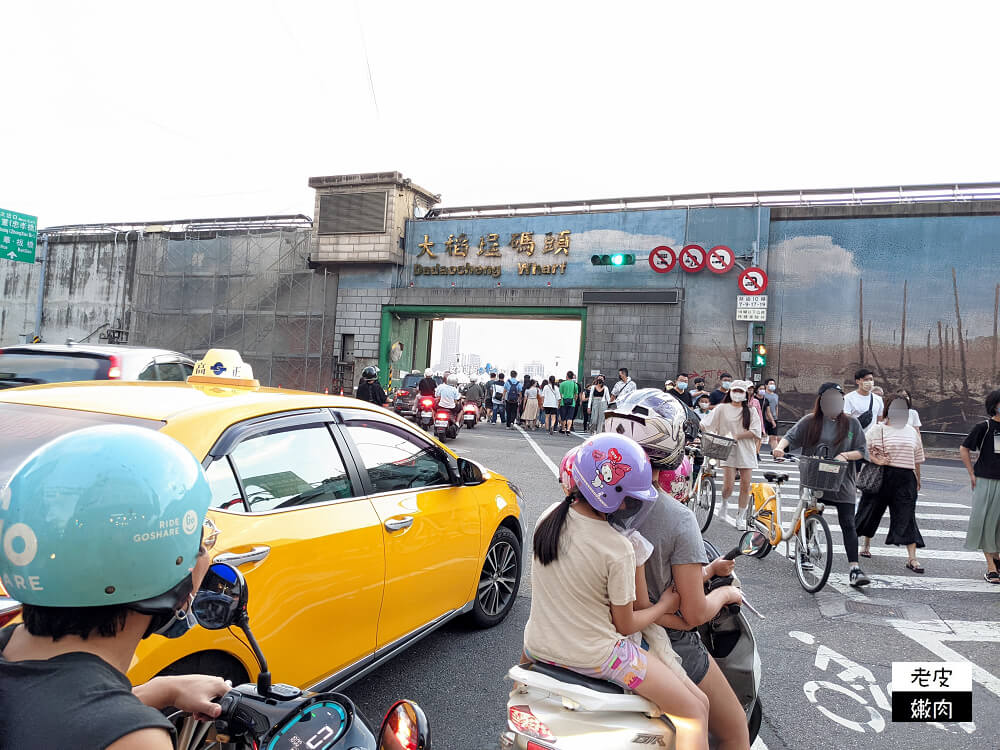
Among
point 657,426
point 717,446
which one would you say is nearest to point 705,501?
point 717,446

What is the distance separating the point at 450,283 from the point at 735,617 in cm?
2424

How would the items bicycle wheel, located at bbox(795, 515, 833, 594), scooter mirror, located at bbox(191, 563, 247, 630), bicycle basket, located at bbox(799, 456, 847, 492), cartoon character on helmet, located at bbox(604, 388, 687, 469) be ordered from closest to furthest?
scooter mirror, located at bbox(191, 563, 247, 630)
cartoon character on helmet, located at bbox(604, 388, 687, 469)
bicycle wheel, located at bbox(795, 515, 833, 594)
bicycle basket, located at bbox(799, 456, 847, 492)

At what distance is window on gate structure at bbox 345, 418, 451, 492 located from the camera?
11.6ft

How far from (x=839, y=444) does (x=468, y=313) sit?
21291 mm

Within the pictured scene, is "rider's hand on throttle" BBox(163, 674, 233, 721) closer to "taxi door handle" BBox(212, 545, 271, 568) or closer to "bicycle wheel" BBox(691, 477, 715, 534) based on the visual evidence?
"taxi door handle" BBox(212, 545, 271, 568)

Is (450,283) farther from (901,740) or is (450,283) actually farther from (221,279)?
(901,740)

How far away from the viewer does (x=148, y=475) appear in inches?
41.7

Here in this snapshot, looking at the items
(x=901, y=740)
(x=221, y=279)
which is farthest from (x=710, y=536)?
(x=221, y=279)

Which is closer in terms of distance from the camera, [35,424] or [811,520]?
[35,424]

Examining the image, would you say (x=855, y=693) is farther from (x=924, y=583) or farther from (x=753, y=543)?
(x=924, y=583)

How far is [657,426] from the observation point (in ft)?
10.3

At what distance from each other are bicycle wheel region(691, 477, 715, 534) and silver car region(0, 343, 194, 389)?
6844mm

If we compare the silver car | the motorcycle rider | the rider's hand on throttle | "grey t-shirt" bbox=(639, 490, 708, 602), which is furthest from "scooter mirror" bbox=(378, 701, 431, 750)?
the motorcycle rider

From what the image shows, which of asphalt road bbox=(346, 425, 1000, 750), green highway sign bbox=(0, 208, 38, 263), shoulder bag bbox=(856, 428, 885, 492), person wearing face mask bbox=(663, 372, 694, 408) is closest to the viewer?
asphalt road bbox=(346, 425, 1000, 750)
